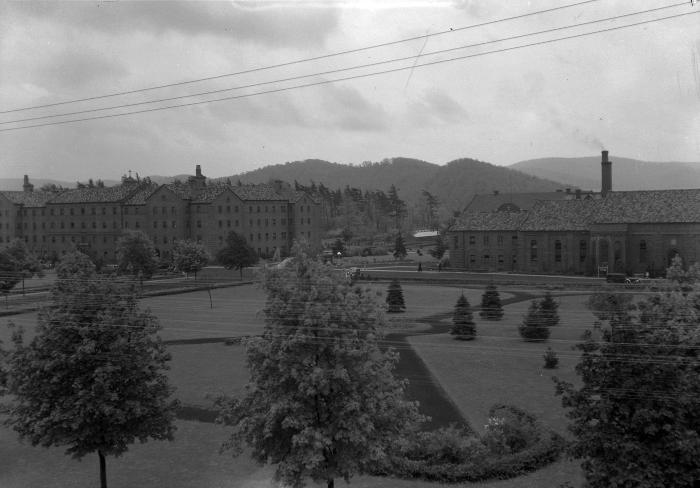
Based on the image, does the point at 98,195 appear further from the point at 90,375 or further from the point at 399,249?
the point at 90,375

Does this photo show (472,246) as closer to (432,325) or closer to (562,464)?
(432,325)

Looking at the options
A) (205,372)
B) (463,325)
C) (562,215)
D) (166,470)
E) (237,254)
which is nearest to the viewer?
(166,470)

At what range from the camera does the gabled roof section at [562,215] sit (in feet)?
233

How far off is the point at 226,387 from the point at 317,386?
1391 cm

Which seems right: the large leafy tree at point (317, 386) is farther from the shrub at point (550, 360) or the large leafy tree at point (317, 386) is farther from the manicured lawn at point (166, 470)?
the shrub at point (550, 360)

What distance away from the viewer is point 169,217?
3297 inches

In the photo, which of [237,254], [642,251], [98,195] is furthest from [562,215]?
[98,195]

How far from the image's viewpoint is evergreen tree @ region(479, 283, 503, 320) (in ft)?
139

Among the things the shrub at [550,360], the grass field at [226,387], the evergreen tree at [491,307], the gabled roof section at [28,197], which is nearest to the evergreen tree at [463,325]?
the grass field at [226,387]

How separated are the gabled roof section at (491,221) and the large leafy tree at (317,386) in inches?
2490

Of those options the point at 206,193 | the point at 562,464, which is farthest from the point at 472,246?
the point at 562,464

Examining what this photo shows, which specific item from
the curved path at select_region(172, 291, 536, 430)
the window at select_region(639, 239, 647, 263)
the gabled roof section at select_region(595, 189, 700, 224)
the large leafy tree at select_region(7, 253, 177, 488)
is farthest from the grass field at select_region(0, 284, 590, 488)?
the gabled roof section at select_region(595, 189, 700, 224)

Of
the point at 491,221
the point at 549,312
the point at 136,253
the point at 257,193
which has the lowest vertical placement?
the point at 549,312

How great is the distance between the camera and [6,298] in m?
51.5
